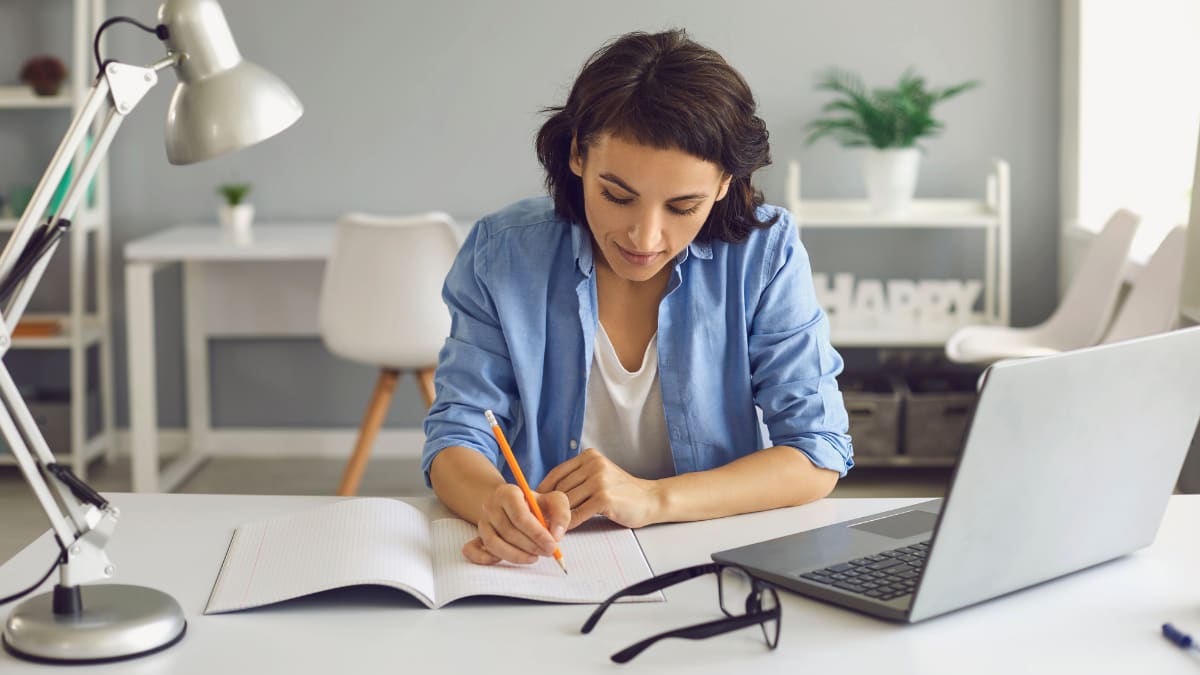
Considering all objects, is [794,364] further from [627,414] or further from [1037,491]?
[1037,491]

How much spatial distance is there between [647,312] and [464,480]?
37cm

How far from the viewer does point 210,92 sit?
1.00m

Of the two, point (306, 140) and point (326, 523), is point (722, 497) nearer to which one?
point (326, 523)

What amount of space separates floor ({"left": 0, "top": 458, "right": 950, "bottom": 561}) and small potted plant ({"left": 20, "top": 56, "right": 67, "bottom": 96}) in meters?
1.13

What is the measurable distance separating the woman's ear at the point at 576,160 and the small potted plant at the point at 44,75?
2.71m

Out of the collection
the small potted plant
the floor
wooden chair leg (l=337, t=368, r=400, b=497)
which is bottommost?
the floor

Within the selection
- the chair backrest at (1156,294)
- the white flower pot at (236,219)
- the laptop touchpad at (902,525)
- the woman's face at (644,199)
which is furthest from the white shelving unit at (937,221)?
the laptop touchpad at (902,525)

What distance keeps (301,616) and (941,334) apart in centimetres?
285

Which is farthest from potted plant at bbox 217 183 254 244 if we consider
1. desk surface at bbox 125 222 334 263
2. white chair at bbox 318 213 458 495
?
white chair at bbox 318 213 458 495

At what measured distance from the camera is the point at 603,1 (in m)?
3.90

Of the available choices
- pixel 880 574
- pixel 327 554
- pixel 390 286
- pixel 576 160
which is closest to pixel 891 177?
pixel 390 286

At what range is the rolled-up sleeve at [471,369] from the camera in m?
1.49

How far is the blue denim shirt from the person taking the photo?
154 centimetres

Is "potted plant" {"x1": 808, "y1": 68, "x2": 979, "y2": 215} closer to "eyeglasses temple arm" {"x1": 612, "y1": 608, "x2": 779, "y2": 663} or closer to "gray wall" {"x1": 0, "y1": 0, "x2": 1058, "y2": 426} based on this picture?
"gray wall" {"x1": 0, "y1": 0, "x2": 1058, "y2": 426}
